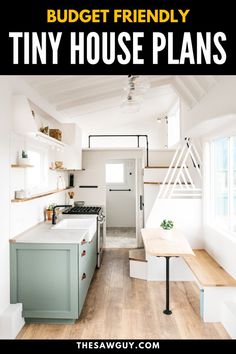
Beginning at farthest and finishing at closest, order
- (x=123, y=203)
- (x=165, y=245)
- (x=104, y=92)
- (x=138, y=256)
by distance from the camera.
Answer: (x=123, y=203), (x=138, y=256), (x=104, y=92), (x=165, y=245)

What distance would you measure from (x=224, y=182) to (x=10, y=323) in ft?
9.70

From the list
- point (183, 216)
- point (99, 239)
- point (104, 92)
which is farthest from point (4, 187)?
point (183, 216)

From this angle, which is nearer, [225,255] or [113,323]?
[113,323]

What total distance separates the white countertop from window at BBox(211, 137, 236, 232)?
1787 mm

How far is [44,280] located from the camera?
111 inches

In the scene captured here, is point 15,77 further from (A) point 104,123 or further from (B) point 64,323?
(A) point 104,123

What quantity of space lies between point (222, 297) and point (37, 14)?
3.09m

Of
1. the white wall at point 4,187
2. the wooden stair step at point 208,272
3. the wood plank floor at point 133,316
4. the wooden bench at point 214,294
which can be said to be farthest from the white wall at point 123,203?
the white wall at point 4,187

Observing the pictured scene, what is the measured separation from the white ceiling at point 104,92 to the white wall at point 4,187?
526 mm

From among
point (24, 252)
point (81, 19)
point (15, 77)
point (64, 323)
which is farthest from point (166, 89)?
point (64, 323)

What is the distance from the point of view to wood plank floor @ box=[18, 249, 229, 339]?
105 inches

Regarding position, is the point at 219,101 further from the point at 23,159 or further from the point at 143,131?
the point at 143,131

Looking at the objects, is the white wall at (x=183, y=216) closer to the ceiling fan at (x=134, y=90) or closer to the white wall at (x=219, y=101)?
the white wall at (x=219, y=101)

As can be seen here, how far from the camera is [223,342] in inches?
101
